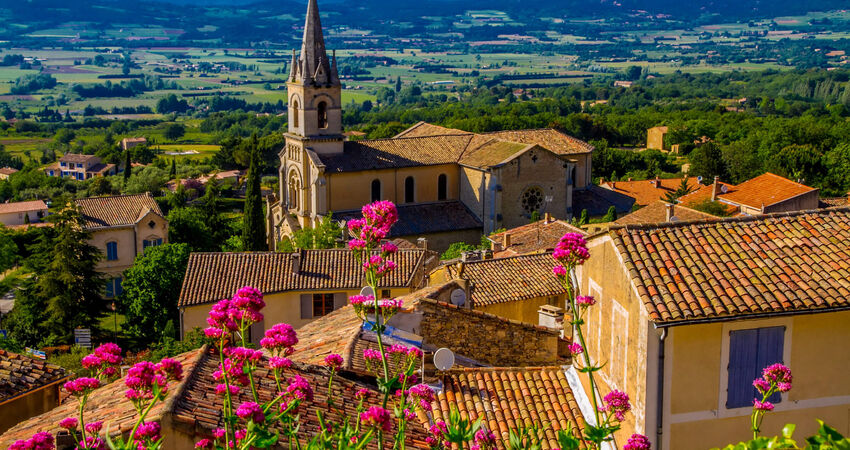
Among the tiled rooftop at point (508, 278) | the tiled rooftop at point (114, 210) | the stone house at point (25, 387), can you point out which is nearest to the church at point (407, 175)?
the tiled rooftop at point (114, 210)

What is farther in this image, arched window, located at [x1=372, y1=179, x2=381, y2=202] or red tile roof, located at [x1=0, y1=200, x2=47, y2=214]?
red tile roof, located at [x1=0, y1=200, x2=47, y2=214]

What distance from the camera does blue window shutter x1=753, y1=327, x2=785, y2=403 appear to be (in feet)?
34.3

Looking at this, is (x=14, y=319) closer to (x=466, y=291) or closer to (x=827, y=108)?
(x=466, y=291)

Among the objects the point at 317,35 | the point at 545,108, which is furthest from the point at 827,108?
the point at 317,35

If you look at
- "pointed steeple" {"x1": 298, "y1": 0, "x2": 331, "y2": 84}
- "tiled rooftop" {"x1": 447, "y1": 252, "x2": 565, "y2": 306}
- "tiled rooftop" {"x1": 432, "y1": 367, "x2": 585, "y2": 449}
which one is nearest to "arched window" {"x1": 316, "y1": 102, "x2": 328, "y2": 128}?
"pointed steeple" {"x1": 298, "y1": 0, "x2": 331, "y2": 84}

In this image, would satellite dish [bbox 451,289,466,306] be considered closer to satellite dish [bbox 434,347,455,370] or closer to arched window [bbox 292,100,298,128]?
satellite dish [bbox 434,347,455,370]

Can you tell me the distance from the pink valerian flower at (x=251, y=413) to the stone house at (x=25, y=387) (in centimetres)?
848

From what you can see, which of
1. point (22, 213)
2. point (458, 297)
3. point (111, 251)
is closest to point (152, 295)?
point (111, 251)

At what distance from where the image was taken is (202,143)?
525ft

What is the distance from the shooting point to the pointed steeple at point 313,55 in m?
49.2

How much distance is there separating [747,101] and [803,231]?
17810 cm

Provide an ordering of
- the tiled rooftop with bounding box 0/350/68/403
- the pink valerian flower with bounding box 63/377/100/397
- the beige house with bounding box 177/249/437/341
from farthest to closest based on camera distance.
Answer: the beige house with bounding box 177/249/437/341
the tiled rooftop with bounding box 0/350/68/403
the pink valerian flower with bounding box 63/377/100/397

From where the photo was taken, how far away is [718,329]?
10.3 m

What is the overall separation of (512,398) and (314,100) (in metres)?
38.3
